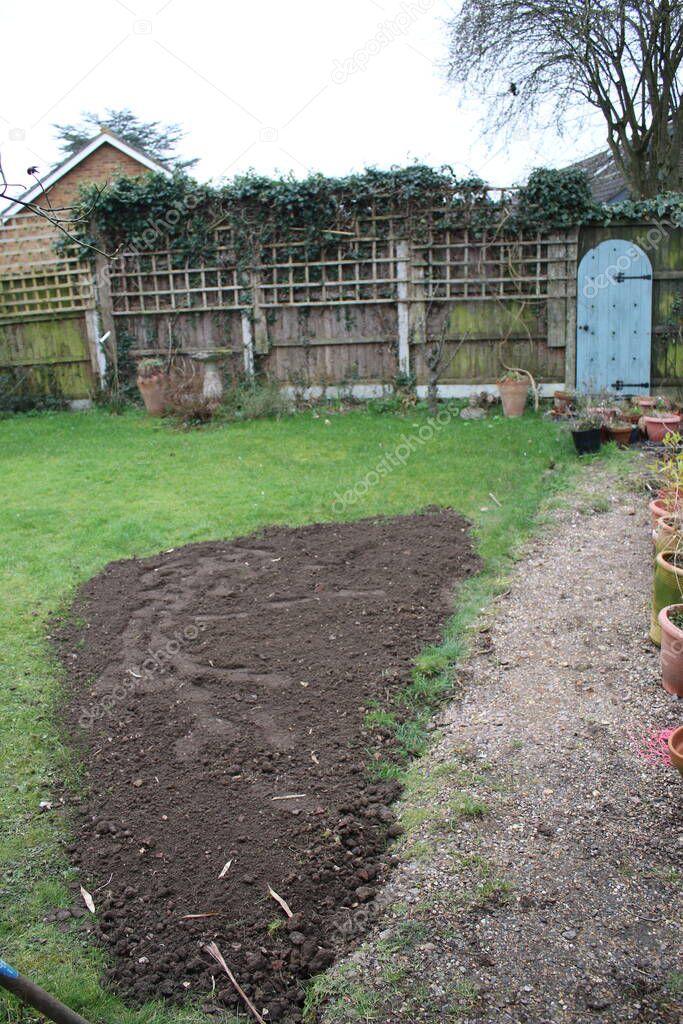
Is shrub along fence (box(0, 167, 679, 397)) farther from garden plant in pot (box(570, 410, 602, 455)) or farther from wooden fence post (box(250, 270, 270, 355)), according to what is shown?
garden plant in pot (box(570, 410, 602, 455))

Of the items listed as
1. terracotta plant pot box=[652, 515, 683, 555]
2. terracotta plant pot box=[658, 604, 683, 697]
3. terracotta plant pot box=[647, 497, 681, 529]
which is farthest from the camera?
terracotta plant pot box=[647, 497, 681, 529]

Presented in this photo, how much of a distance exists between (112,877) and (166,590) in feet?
8.23

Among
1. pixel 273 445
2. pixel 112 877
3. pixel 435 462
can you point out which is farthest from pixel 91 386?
pixel 112 877

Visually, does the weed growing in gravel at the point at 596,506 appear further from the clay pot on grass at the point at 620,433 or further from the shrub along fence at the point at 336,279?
the shrub along fence at the point at 336,279

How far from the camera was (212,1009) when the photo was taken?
222 cm

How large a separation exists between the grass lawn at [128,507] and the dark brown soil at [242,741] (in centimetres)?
14

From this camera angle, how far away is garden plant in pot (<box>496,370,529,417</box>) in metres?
9.87

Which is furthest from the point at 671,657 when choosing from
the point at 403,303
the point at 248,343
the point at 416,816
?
the point at 248,343

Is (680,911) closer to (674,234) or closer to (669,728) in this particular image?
(669,728)

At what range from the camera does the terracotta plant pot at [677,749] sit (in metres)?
2.77

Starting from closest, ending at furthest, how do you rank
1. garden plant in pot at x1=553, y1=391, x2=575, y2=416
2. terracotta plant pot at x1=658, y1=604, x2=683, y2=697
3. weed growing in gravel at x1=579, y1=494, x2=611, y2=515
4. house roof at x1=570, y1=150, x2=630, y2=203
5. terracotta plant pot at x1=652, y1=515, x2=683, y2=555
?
terracotta plant pot at x1=658, y1=604, x2=683, y2=697 < terracotta plant pot at x1=652, y1=515, x2=683, y2=555 < weed growing in gravel at x1=579, y1=494, x2=611, y2=515 < garden plant in pot at x1=553, y1=391, x2=575, y2=416 < house roof at x1=570, y1=150, x2=630, y2=203

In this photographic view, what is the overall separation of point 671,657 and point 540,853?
1.19 meters

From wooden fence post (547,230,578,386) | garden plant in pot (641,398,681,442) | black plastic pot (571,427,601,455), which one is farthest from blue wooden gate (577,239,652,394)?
black plastic pot (571,427,601,455)

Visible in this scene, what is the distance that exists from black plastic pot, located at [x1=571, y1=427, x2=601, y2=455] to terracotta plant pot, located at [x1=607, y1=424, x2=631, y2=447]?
25 cm
